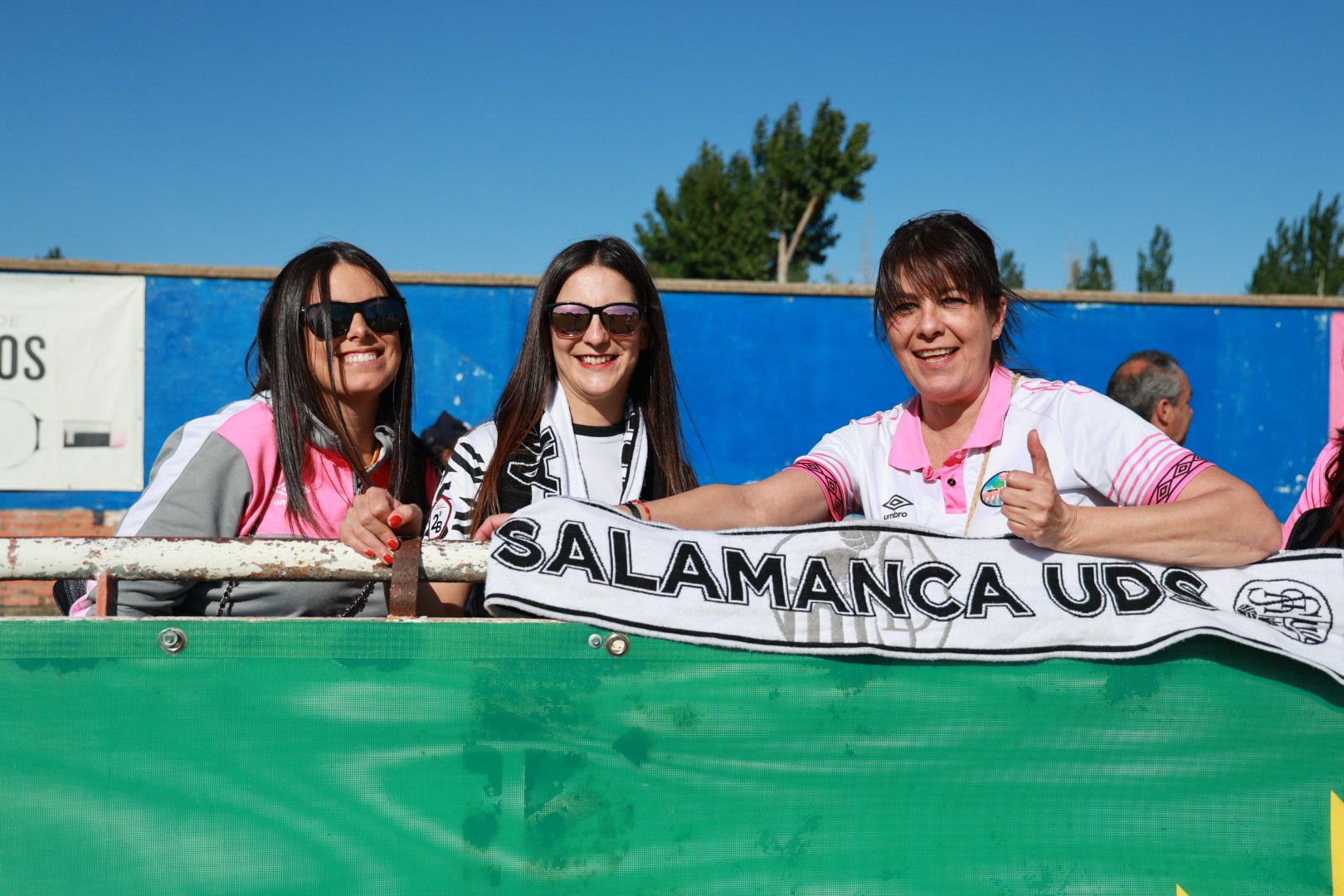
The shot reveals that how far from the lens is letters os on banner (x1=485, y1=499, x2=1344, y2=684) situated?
1.54 metres

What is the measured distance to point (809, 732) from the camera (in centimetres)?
155

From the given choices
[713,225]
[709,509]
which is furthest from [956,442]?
[713,225]

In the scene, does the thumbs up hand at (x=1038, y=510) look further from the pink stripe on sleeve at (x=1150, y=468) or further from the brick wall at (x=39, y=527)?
the brick wall at (x=39, y=527)

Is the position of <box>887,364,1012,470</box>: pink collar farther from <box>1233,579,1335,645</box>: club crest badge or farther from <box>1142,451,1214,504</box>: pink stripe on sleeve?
<box>1233,579,1335,645</box>: club crest badge

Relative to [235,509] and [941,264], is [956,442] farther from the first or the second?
[235,509]

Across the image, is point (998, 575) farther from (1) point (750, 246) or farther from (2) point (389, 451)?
(1) point (750, 246)

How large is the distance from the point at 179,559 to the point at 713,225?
1103 inches

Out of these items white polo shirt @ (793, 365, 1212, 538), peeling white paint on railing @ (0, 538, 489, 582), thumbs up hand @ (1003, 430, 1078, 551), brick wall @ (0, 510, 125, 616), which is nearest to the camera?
peeling white paint on railing @ (0, 538, 489, 582)

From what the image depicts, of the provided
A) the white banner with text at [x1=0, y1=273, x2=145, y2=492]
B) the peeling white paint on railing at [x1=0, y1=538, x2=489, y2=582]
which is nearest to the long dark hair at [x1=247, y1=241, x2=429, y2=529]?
the peeling white paint on railing at [x1=0, y1=538, x2=489, y2=582]

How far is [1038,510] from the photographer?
160 cm

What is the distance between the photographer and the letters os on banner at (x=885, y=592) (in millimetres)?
1535

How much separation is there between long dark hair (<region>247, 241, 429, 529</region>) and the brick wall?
20.2 ft

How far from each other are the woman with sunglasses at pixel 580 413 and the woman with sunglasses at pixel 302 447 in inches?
7.5

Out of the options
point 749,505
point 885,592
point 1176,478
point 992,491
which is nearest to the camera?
point 885,592
